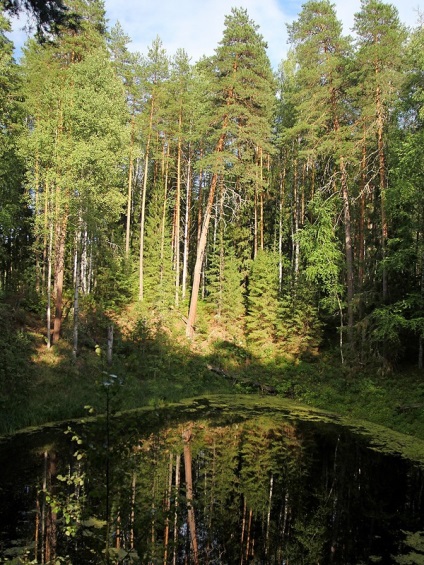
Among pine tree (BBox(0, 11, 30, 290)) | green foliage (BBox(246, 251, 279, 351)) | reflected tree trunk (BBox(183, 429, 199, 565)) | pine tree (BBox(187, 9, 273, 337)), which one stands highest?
pine tree (BBox(187, 9, 273, 337))

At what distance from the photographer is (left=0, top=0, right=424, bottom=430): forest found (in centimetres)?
1481

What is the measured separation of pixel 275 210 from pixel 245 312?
24.8ft

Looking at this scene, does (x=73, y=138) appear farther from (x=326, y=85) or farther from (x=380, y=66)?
(x=380, y=66)

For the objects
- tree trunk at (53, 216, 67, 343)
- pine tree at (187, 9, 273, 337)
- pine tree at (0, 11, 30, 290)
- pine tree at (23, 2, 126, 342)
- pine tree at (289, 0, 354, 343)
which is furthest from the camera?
pine tree at (187, 9, 273, 337)

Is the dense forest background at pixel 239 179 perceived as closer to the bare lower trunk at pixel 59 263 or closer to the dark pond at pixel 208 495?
the bare lower trunk at pixel 59 263

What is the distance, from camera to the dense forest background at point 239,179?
15.1 metres

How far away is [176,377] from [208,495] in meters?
9.87

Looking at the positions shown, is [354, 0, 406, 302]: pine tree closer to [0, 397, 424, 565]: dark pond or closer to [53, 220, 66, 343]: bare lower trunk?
[0, 397, 424, 565]: dark pond

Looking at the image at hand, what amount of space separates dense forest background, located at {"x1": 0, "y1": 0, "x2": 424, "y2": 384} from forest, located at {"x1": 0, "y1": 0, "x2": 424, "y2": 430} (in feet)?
0.29

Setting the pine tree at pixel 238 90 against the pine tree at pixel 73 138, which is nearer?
the pine tree at pixel 73 138

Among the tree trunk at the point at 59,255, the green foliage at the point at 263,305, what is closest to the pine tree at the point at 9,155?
the tree trunk at the point at 59,255

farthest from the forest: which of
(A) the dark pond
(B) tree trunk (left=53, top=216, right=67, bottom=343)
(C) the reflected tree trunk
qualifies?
(C) the reflected tree trunk

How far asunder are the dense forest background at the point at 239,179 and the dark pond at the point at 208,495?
5.62 meters

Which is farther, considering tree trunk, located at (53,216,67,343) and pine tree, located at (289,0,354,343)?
pine tree, located at (289,0,354,343)
